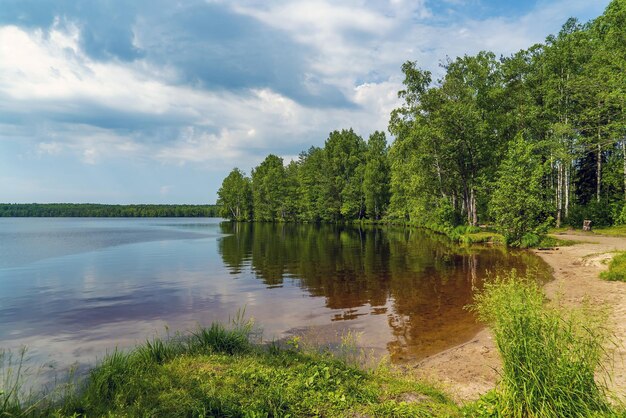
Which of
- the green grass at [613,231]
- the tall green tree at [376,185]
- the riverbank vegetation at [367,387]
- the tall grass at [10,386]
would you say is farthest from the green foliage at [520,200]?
the tall green tree at [376,185]

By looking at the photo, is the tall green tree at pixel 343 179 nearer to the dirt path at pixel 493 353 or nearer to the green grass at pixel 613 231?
the green grass at pixel 613 231

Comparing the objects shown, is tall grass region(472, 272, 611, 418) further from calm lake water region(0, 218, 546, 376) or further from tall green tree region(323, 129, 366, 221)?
tall green tree region(323, 129, 366, 221)

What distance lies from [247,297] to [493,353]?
36.2ft

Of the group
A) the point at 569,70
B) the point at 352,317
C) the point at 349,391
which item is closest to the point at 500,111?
the point at 569,70

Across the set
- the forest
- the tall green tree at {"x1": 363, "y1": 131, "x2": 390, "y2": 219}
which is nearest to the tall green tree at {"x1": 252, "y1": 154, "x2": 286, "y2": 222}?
the tall green tree at {"x1": 363, "y1": 131, "x2": 390, "y2": 219}

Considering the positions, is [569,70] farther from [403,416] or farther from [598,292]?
[403,416]

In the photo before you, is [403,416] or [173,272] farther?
[173,272]

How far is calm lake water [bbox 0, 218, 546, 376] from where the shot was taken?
1137cm

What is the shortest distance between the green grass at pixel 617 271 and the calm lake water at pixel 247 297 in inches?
165

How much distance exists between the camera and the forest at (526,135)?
3338 centimetres

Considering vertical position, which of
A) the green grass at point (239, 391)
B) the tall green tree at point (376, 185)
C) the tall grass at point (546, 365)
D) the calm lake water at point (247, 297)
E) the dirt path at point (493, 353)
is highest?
the tall green tree at point (376, 185)

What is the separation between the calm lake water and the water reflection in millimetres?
61

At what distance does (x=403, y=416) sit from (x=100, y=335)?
10.8m

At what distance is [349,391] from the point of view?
5.97m
